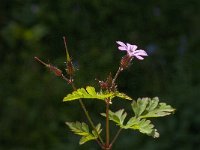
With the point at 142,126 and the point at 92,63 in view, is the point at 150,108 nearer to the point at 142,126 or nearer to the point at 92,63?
the point at 142,126

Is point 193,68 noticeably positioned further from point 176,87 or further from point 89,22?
point 89,22

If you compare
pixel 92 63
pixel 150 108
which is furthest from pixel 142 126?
pixel 92 63

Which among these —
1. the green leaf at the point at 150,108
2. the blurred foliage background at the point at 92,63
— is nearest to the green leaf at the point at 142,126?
the green leaf at the point at 150,108

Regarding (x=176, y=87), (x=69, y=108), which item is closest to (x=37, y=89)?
(x=69, y=108)

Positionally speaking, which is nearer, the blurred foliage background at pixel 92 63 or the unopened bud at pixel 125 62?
the unopened bud at pixel 125 62

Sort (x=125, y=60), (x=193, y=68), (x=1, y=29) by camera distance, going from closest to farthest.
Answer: (x=125, y=60), (x=193, y=68), (x=1, y=29)

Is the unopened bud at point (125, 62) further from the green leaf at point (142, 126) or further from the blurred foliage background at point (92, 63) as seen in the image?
the blurred foliage background at point (92, 63)

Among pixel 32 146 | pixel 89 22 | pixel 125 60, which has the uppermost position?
pixel 89 22

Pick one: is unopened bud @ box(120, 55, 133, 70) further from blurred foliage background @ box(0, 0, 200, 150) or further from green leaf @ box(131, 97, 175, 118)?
blurred foliage background @ box(0, 0, 200, 150)
